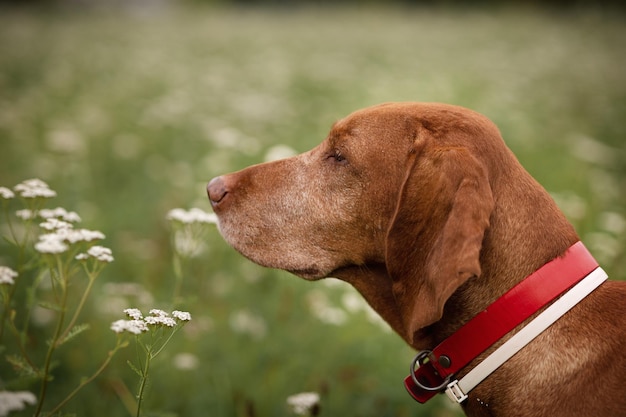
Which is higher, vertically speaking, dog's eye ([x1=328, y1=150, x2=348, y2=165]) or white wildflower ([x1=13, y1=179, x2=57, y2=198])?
dog's eye ([x1=328, y1=150, x2=348, y2=165])

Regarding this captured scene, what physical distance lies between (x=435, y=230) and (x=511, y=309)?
1.25ft

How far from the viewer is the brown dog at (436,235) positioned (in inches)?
83.0

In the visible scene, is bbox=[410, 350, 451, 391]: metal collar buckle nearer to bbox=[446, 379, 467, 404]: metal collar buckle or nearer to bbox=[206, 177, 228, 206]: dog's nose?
bbox=[446, 379, 467, 404]: metal collar buckle

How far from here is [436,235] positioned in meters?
2.17

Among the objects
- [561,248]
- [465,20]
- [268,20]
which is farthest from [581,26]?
[561,248]

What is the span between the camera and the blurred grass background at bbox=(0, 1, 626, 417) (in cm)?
356

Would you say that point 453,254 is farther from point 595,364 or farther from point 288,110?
point 288,110

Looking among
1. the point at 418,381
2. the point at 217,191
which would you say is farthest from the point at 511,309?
the point at 217,191

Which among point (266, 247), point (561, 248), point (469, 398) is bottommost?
point (469, 398)

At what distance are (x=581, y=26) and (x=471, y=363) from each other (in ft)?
74.6

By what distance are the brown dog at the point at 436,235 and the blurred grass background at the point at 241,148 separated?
A: 90cm

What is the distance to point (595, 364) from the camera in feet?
7.00

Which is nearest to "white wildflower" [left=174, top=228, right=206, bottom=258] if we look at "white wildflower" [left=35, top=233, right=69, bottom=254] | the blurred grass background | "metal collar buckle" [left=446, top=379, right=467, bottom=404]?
the blurred grass background

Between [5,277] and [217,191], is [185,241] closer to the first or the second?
[217,191]
